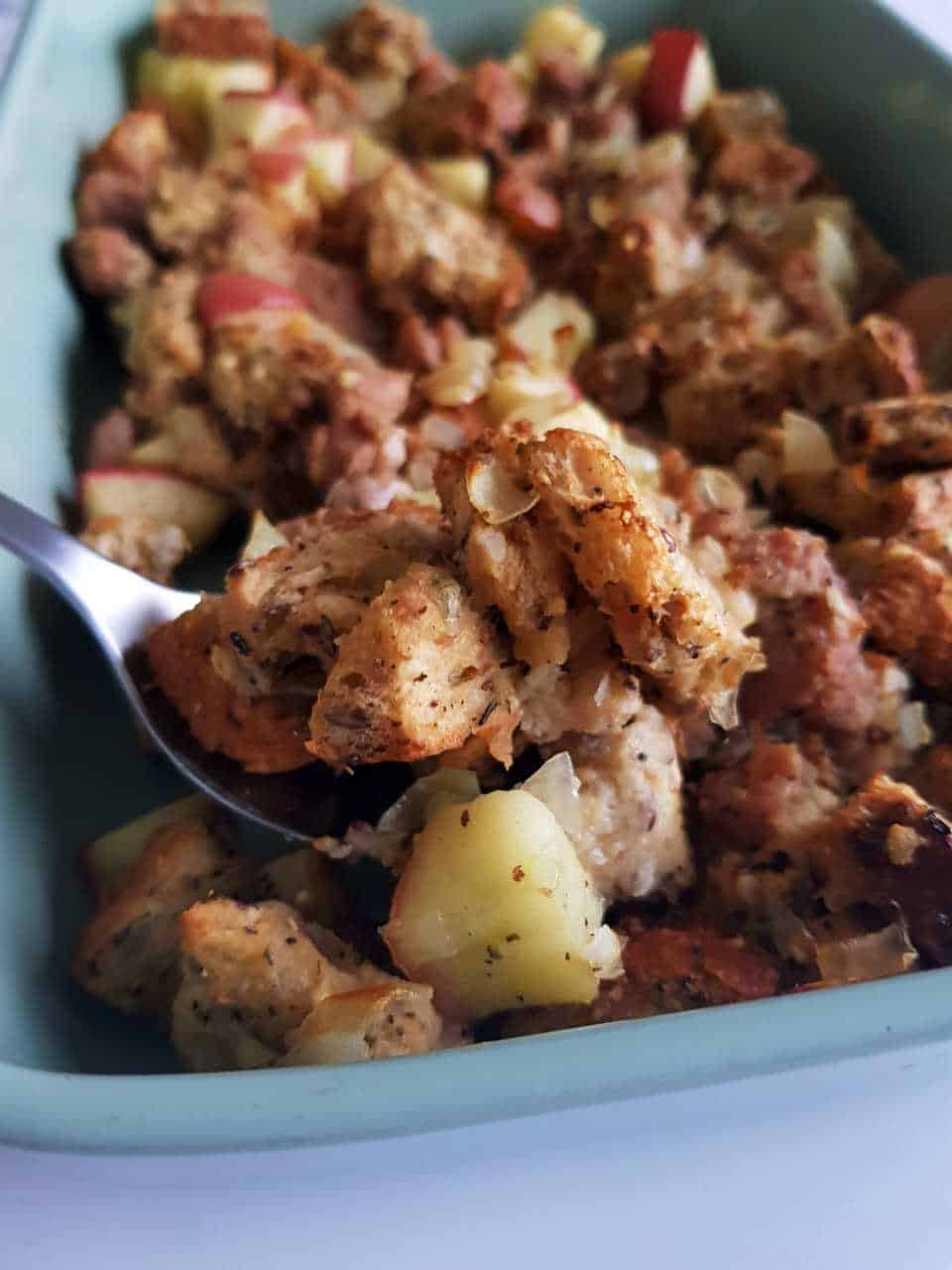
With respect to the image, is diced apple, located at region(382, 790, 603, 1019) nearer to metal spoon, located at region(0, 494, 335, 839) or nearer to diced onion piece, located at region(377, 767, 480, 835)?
diced onion piece, located at region(377, 767, 480, 835)

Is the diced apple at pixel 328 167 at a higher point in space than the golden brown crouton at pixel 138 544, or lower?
higher

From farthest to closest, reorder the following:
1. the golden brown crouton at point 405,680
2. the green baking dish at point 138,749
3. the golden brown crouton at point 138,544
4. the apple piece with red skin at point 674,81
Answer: the apple piece with red skin at point 674,81
the golden brown crouton at point 138,544
the golden brown crouton at point 405,680
the green baking dish at point 138,749

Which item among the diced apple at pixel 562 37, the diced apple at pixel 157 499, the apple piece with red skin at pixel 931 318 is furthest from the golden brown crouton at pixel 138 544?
the diced apple at pixel 562 37

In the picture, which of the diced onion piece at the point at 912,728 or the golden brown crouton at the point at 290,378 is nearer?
the diced onion piece at the point at 912,728

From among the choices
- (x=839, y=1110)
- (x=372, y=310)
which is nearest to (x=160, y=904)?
(x=839, y=1110)

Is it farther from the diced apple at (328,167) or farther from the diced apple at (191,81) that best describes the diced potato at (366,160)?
the diced apple at (191,81)

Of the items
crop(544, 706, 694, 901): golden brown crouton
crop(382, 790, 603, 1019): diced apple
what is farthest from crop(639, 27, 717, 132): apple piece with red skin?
Result: crop(382, 790, 603, 1019): diced apple

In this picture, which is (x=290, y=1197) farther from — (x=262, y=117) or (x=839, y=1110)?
(x=262, y=117)

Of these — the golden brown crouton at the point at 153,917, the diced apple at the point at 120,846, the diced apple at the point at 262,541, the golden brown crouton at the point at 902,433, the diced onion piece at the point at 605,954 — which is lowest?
the diced apple at the point at 120,846
